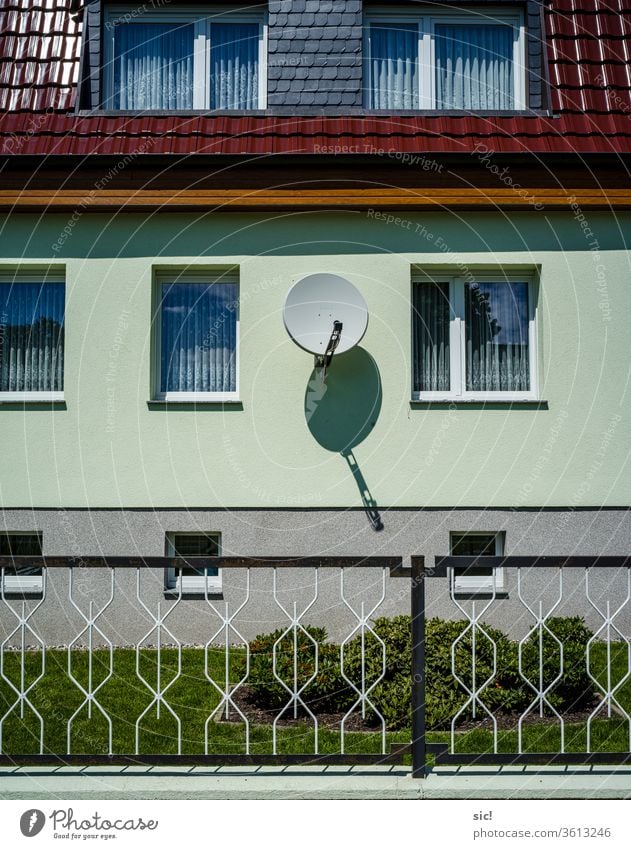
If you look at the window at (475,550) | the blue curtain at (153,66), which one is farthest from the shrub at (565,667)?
the blue curtain at (153,66)

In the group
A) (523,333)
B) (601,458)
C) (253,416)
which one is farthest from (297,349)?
(601,458)

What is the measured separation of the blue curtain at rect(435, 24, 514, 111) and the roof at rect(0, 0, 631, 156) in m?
0.31

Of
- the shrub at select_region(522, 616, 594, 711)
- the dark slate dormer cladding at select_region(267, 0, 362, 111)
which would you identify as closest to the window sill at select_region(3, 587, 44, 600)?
the shrub at select_region(522, 616, 594, 711)

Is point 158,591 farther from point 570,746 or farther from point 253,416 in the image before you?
point 570,746

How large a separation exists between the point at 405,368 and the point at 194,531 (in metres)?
2.65

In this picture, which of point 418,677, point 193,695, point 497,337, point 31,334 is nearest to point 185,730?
point 193,695

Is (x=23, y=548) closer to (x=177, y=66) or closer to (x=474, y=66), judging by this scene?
(x=177, y=66)

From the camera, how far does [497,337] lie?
31.4ft

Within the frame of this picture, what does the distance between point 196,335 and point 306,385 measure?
130 cm

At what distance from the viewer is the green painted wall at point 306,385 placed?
9.18 metres

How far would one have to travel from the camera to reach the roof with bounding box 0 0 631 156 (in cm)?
923

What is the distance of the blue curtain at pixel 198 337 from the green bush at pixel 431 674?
342cm

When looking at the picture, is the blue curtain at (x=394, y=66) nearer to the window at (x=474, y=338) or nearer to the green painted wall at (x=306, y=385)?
the green painted wall at (x=306, y=385)

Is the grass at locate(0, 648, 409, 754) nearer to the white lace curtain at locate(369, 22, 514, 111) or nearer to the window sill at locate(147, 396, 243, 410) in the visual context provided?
the window sill at locate(147, 396, 243, 410)
